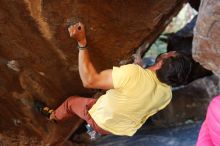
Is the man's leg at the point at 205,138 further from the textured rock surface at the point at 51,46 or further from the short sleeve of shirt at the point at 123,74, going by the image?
the textured rock surface at the point at 51,46

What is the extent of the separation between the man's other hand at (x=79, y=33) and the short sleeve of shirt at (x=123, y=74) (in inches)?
21.0

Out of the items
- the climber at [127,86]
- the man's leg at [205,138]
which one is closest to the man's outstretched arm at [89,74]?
the climber at [127,86]

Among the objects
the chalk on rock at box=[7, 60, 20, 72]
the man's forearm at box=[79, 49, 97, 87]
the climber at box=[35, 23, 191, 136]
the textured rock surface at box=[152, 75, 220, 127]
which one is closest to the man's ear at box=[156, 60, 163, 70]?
the climber at box=[35, 23, 191, 136]

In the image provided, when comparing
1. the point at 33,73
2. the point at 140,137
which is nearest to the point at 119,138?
the point at 140,137

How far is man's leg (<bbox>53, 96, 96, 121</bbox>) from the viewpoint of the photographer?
4450 mm

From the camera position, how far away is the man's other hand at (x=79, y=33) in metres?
4.07

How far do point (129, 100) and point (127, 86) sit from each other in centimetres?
19

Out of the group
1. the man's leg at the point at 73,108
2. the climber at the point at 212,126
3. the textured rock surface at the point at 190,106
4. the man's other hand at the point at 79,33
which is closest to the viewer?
the climber at the point at 212,126

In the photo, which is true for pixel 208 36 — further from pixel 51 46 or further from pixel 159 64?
pixel 51 46

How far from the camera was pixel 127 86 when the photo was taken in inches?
149

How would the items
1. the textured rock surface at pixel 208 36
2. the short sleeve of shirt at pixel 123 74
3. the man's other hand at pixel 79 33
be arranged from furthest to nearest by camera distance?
the man's other hand at pixel 79 33, the short sleeve of shirt at pixel 123 74, the textured rock surface at pixel 208 36

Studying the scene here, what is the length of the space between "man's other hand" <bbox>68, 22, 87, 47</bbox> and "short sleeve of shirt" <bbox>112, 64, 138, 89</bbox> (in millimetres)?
532

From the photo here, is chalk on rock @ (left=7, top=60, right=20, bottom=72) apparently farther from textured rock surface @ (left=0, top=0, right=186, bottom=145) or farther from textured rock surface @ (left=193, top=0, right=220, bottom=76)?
textured rock surface @ (left=193, top=0, right=220, bottom=76)

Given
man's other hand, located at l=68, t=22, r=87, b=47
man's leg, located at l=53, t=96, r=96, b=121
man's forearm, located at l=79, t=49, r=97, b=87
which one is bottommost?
man's leg, located at l=53, t=96, r=96, b=121
